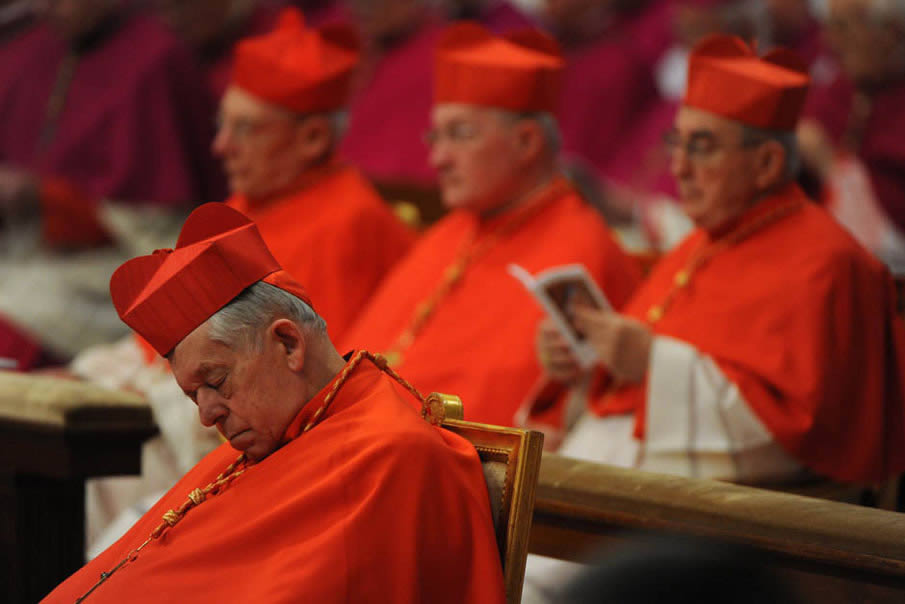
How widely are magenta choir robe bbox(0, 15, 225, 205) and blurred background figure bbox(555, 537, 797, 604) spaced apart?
13.8 feet

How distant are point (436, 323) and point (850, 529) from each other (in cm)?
229

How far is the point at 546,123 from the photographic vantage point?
4.80 metres

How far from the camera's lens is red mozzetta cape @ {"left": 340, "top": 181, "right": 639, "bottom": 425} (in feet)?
14.7

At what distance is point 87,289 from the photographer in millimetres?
6625

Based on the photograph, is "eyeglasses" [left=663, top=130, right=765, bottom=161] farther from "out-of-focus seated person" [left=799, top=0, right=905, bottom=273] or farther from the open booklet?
"out-of-focus seated person" [left=799, top=0, right=905, bottom=273]

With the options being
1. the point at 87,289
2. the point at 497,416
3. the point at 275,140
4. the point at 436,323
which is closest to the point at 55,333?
the point at 87,289

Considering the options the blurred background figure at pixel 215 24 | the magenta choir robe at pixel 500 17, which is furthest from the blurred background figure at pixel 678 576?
the magenta choir robe at pixel 500 17

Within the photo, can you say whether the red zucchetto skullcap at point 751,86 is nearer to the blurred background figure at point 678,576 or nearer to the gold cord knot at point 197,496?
the blurred background figure at point 678,576

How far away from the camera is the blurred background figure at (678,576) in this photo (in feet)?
9.09

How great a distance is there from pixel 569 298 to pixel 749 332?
52 cm

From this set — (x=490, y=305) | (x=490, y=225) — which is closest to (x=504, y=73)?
(x=490, y=225)

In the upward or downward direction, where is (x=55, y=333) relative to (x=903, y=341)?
downward

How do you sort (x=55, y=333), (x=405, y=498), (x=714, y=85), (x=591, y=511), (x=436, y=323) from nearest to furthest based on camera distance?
1. (x=405, y=498)
2. (x=591, y=511)
3. (x=714, y=85)
4. (x=436, y=323)
5. (x=55, y=333)

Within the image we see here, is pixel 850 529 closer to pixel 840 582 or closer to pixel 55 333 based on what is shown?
pixel 840 582
